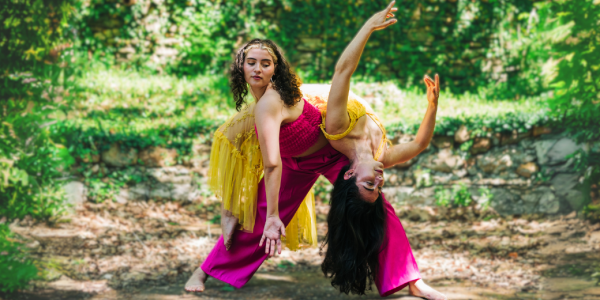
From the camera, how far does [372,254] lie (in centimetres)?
286

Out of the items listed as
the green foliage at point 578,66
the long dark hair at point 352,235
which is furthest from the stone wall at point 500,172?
the long dark hair at point 352,235

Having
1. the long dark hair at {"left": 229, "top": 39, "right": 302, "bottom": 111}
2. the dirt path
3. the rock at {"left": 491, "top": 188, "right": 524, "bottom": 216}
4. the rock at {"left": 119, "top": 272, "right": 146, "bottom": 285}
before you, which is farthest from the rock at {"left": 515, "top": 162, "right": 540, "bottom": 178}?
the rock at {"left": 119, "top": 272, "right": 146, "bottom": 285}

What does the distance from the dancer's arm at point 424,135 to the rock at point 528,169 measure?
3407mm

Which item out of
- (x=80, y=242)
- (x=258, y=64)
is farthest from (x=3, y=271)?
(x=258, y=64)

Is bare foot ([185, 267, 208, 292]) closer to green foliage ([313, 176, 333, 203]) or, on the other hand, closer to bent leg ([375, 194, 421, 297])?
bent leg ([375, 194, 421, 297])

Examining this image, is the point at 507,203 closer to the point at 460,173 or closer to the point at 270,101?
the point at 460,173

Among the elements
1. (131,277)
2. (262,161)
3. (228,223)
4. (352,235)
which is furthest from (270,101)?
(131,277)

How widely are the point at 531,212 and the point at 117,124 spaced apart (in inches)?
198

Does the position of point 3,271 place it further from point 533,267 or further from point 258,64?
point 533,267

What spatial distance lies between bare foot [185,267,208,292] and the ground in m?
0.54

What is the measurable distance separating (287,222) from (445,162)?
10.5 feet

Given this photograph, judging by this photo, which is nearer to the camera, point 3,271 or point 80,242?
point 3,271

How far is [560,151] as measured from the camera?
5.69 metres

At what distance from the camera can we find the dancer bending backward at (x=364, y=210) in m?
2.74
